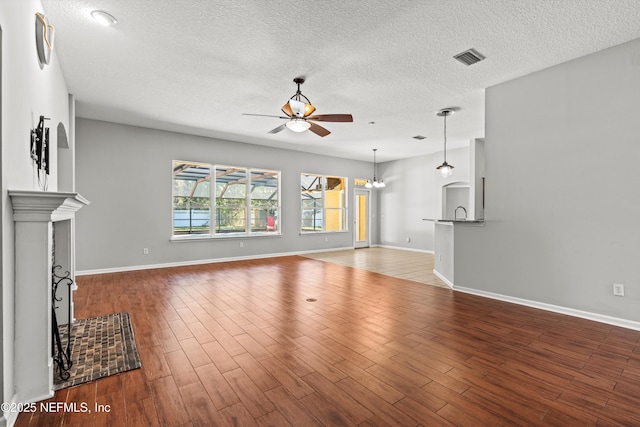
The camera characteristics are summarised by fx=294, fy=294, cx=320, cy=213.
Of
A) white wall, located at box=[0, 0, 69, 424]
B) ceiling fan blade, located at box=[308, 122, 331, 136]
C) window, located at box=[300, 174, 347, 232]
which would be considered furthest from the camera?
window, located at box=[300, 174, 347, 232]

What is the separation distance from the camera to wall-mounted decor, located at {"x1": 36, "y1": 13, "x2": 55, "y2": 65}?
7.70ft

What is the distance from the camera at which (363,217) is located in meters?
10.5

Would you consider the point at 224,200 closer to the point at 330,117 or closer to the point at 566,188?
the point at 330,117

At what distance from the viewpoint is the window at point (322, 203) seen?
29.7ft

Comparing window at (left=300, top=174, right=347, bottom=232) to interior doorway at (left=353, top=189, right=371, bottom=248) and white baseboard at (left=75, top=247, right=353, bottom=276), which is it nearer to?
interior doorway at (left=353, top=189, right=371, bottom=248)

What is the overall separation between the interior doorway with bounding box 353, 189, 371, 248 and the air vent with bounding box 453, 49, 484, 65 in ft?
22.6

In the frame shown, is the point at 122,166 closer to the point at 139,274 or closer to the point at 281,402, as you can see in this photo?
the point at 139,274

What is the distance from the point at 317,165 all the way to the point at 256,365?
23.8ft

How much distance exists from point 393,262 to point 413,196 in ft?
10.2

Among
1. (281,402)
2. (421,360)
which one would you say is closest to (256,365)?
(281,402)

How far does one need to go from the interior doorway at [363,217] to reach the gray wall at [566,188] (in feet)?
19.8

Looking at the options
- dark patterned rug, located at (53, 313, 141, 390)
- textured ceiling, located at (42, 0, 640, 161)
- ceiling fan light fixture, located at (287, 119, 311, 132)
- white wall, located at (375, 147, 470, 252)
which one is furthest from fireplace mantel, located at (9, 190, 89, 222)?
white wall, located at (375, 147, 470, 252)

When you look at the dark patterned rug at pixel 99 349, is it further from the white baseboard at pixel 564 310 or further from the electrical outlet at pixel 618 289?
the electrical outlet at pixel 618 289

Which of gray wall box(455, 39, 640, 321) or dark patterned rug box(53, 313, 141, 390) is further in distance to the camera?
gray wall box(455, 39, 640, 321)
